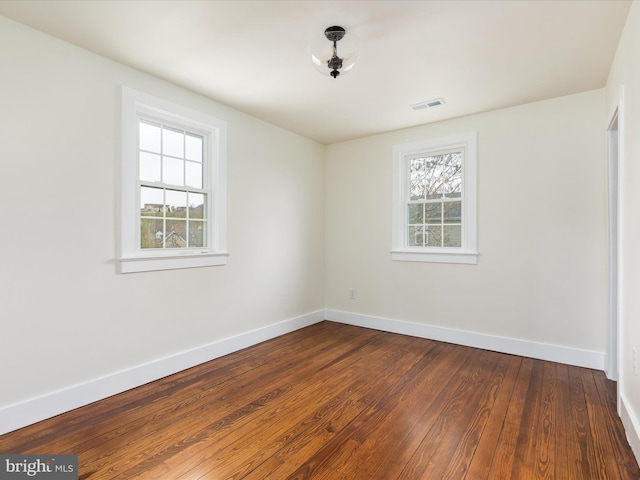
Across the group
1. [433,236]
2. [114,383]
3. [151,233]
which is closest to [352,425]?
[114,383]

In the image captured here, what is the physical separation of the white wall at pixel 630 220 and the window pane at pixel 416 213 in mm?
2102

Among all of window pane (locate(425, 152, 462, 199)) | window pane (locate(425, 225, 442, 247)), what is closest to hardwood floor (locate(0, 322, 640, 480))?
Answer: window pane (locate(425, 225, 442, 247))

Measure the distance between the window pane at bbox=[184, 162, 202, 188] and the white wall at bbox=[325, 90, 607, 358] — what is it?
2.21m

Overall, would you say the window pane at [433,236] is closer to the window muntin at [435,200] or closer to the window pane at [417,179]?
the window muntin at [435,200]

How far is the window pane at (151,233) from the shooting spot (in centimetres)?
286

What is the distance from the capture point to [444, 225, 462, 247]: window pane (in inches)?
154

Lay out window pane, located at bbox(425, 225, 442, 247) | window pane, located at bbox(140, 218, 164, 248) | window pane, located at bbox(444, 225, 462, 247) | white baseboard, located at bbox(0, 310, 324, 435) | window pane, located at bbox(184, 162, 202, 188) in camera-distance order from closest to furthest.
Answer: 1. white baseboard, located at bbox(0, 310, 324, 435)
2. window pane, located at bbox(140, 218, 164, 248)
3. window pane, located at bbox(184, 162, 202, 188)
4. window pane, located at bbox(444, 225, 462, 247)
5. window pane, located at bbox(425, 225, 442, 247)

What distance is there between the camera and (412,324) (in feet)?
13.6

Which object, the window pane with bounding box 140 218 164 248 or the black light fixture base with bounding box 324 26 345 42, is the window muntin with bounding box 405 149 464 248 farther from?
the window pane with bounding box 140 218 164 248

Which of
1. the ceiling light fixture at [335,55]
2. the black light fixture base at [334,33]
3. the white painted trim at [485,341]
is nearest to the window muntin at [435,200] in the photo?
the white painted trim at [485,341]

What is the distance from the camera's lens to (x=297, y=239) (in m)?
4.48

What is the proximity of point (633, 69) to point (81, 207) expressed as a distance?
3.66m

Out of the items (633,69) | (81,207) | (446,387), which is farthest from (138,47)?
(446,387)

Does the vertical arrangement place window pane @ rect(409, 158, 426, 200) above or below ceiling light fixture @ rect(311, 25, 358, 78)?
below
